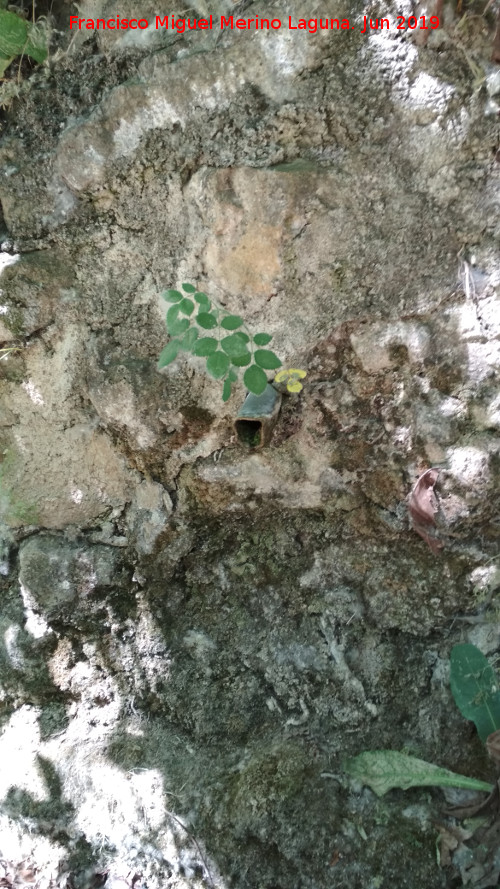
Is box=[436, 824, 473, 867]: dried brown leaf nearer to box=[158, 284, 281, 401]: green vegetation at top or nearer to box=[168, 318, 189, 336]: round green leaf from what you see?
box=[158, 284, 281, 401]: green vegetation at top

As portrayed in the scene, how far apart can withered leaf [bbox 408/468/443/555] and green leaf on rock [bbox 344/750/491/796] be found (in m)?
0.58

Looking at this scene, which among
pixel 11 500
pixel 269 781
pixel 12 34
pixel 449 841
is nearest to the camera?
pixel 449 841

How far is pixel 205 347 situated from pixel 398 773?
1.25 meters

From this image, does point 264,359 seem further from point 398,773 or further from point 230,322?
point 398,773

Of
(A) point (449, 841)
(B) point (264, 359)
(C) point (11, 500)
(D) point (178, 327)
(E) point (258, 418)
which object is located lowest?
(A) point (449, 841)

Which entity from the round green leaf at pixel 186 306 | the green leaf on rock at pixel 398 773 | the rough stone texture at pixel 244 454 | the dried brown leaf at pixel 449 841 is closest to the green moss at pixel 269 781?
the rough stone texture at pixel 244 454

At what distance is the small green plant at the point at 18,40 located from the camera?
5.87 feet

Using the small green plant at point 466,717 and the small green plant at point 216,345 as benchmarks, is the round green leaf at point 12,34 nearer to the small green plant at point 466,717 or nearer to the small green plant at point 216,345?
the small green plant at point 216,345

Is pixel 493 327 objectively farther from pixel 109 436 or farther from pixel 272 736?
pixel 272 736

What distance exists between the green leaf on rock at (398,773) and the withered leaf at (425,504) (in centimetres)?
58

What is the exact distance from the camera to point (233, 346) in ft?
5.24

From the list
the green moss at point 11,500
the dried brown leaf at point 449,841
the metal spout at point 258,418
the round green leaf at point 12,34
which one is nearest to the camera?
the dried brown leaf at point 449,841

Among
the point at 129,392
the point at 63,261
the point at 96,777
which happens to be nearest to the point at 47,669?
the point at 96,777

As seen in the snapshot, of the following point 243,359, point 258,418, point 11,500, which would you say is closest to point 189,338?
point 243,359
